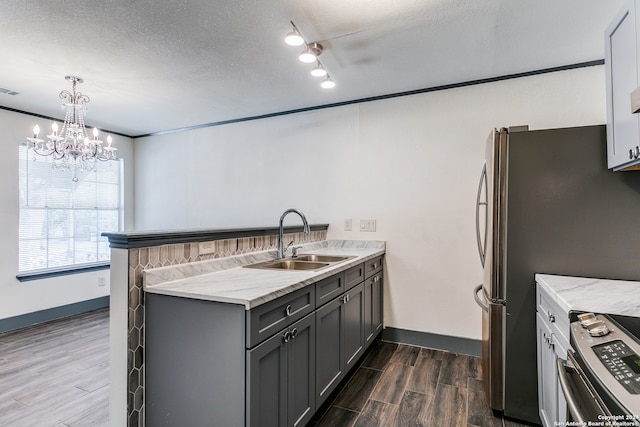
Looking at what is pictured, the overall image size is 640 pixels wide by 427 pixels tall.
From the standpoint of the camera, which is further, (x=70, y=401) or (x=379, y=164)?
(x=379, y=164)

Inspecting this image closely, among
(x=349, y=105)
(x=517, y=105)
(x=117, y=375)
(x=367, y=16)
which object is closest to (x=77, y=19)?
(x=367, y=16)

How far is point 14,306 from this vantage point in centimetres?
348

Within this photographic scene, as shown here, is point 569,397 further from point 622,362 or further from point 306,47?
point 306,47

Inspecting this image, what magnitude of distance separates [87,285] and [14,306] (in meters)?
0.73

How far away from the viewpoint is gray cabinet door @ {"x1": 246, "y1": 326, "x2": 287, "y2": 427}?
4.34 ft

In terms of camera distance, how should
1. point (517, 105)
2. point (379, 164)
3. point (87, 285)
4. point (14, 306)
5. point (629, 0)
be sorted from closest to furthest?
point (629, 0)
point (517, 105)
point (379, 164)
point (14, 306)
point (87, 285)

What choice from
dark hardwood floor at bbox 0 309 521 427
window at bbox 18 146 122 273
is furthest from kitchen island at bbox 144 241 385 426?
window at bbox 18 146 122 273

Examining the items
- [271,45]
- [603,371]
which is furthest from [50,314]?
[603,371]

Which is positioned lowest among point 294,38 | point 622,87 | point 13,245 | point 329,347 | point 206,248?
point 329,347

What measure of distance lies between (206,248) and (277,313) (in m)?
0.67

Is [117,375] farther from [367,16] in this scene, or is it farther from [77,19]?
[367,16]

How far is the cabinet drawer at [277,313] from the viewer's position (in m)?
1.34

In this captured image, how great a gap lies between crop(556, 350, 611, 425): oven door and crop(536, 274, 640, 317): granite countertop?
257 mm

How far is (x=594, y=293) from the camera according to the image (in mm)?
1456
